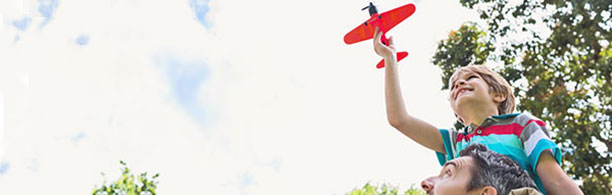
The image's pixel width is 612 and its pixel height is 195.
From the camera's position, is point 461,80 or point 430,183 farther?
point 461,80

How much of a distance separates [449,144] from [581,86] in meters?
9.29

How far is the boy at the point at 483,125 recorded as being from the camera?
187cm

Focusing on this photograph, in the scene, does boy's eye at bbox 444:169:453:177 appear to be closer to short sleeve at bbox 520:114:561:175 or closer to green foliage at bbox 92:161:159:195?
Answer: short sleeve at bbox 520:114:561:175

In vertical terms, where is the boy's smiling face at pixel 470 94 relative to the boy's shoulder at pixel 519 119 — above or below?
above

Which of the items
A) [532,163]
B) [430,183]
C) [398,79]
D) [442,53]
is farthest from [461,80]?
[442,53]

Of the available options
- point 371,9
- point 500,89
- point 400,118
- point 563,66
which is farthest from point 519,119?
point 563,66

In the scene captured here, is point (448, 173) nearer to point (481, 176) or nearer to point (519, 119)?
point (481, 176)

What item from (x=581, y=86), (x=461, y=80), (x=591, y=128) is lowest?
(x=461, y=80)

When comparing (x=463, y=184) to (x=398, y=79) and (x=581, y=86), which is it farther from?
(x=581, y=86)

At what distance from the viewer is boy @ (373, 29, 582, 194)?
6.14 ft

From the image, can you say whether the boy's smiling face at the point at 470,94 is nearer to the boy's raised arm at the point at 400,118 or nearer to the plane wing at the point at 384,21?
the boy's raised arm at the point at 400,118

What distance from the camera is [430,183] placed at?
5.58 feet

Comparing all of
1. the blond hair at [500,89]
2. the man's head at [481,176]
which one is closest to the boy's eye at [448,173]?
the man's head at [481,176]

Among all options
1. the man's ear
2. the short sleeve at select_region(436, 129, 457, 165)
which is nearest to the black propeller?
the short sleeve at select_region(436, 129, 457, 165)
